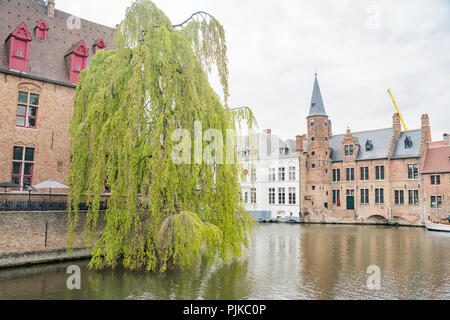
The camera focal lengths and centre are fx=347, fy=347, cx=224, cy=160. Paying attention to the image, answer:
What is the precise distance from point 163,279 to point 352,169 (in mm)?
28908

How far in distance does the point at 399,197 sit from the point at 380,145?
5338mm

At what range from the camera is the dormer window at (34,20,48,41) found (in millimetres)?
16438

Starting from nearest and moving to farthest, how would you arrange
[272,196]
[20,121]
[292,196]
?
1. [20,121]
2. [292,196]
3. [272,196]

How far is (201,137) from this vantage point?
1030 centimetres

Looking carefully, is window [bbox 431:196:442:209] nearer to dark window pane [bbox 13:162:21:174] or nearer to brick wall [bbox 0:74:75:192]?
brick wall [bbox 0:74:75:192]

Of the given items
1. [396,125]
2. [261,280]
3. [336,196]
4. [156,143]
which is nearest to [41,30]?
[156,143]

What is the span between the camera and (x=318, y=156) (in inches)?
1393

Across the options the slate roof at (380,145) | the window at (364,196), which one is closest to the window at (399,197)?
the window at (364,196)

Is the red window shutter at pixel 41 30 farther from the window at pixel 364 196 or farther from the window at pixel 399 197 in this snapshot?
the window at pixel 399 197

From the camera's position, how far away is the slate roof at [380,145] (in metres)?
32.2

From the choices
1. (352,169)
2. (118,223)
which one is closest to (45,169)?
(118,223)

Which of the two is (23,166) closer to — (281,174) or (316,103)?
(281,174)
